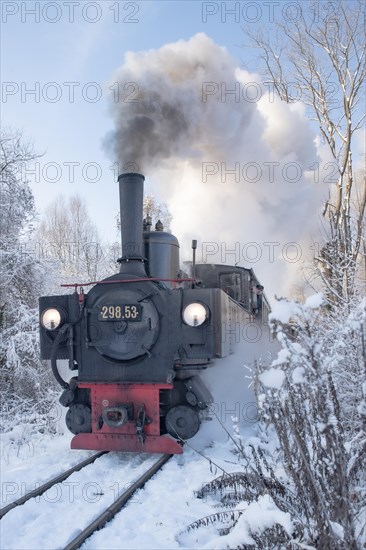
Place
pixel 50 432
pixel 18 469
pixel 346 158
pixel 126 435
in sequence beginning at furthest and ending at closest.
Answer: pixel 346 158 < pixel 50 432 < pixel 126 435 < pixel 18 469

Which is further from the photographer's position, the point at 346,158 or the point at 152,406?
the point at 346,158

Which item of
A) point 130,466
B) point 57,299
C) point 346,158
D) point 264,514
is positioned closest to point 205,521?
point 264,514

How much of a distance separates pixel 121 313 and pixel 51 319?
3.20ft

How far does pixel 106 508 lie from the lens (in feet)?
12.5

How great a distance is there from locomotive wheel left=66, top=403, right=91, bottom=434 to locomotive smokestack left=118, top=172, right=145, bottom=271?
1.79 meters

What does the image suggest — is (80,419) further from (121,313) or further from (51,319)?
(121,313)

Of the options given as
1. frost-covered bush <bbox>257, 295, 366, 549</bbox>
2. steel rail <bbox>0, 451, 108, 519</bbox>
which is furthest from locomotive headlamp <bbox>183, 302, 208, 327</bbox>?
frost-covered bush <bbox>257, 295, 366, 549</bbox>

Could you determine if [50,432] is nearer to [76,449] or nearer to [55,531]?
[76,449]

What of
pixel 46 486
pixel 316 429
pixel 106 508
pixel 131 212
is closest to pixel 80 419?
pixel 46 486

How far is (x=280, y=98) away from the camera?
1167 cm

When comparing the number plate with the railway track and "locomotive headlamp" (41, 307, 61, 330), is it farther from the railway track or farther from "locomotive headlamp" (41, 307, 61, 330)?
the railway track

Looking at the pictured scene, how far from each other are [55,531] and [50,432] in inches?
166

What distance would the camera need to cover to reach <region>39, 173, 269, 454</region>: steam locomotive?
562 centimetres

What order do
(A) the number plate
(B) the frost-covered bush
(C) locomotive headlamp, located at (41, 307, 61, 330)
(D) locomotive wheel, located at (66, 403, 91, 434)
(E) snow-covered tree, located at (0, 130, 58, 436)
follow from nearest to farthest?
(B) the frost-covered bush
(A) the number plate
(D) locomotive wheel, located at (66, 403, 91, 434)
(C) locomotive headlamp, located at (41, 307, 61, 330)
(E) snow-covered tree, located at (0, 130, 58, 436)
